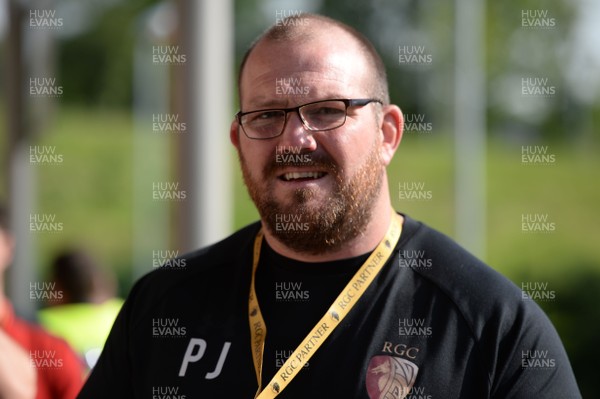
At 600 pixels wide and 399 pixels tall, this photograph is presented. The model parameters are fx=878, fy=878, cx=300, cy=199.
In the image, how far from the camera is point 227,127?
395 inches

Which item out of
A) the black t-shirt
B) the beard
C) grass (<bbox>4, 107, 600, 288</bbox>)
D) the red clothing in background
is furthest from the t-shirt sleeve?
grass (<bbox>4, 107, 600, 288</bbox>)

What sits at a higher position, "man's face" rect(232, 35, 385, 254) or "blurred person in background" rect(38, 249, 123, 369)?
"man's face" rect(232, 35, 385, 254)

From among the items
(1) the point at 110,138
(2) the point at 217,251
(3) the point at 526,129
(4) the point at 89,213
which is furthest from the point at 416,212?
(2) the point at 217,251

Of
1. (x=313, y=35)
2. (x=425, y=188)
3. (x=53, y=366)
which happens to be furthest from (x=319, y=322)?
(x=425, y=188)

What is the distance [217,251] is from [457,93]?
44.7 ft

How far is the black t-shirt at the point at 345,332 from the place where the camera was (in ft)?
7.72

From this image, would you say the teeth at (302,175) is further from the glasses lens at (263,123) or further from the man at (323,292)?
the glasses lens at (263,123)

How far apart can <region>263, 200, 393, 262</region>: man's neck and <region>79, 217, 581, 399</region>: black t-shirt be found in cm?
2

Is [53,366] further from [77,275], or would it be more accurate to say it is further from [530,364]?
[77,275]

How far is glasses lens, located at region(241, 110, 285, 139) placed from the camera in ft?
8.64

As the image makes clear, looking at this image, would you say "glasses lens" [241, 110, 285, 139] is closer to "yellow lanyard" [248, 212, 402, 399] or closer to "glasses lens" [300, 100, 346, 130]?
"glasses lens" [300, 100, 346, 130]

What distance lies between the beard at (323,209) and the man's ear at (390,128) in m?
0.13

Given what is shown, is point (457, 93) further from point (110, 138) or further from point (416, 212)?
point (110, 138)

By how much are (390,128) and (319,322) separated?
2.30 feet
